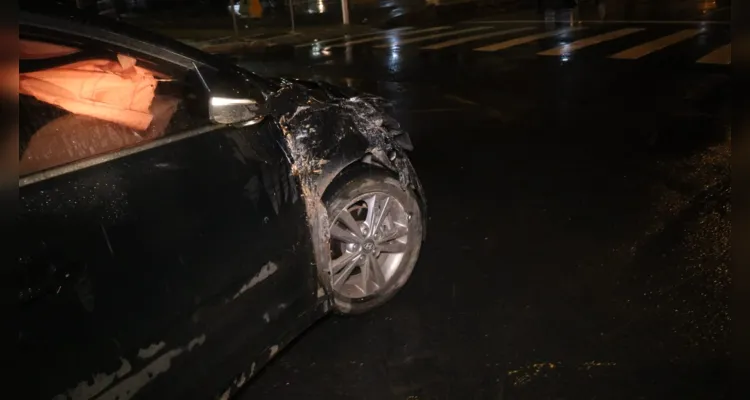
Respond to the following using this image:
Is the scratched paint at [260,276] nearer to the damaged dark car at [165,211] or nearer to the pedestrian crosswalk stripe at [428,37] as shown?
the damaged dark car at [165,211]

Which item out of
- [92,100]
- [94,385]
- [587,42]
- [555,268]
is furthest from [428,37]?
[94,385]

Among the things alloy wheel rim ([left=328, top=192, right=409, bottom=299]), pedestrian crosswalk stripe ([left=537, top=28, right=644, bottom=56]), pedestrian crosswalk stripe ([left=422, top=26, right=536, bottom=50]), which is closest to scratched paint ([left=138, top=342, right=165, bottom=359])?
alloy wheel rim ([left=328, top=192, right=409, bottom=299])

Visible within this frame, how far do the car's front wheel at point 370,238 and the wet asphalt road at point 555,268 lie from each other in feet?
0.65

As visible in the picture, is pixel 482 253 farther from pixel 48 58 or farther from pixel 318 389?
pixel 48 58

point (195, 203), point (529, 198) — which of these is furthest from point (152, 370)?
point (529, 198)

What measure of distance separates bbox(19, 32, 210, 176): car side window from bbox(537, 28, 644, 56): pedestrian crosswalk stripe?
10.5 meters

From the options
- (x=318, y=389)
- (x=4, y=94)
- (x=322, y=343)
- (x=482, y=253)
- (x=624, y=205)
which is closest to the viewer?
(x=4, y=94)

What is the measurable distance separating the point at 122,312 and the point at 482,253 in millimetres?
2692

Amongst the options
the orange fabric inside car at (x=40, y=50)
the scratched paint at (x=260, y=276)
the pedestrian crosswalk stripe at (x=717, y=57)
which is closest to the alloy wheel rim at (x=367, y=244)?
the scratched paint at (x=260, y=276)

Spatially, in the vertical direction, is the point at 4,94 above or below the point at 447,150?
above

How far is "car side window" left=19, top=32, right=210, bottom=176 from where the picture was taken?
2.35 meters

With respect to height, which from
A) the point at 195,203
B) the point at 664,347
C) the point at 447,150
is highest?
the point at 195,203

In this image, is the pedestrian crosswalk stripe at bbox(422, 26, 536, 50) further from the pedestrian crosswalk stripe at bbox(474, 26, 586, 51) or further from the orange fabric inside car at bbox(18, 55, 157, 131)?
the orange fabric inside car at bbox(18, 55, 157, 131)

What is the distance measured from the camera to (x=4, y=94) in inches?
78.3
